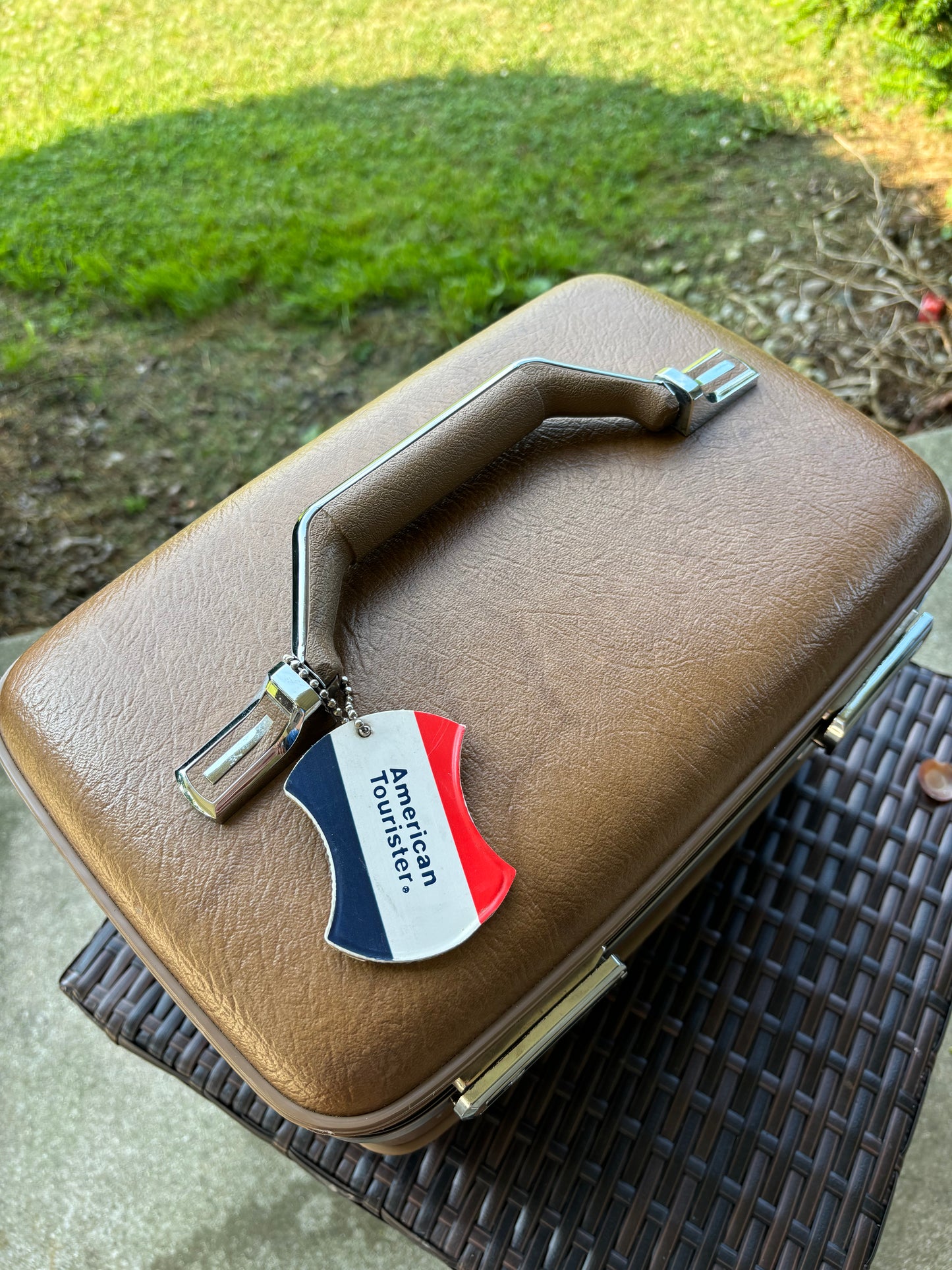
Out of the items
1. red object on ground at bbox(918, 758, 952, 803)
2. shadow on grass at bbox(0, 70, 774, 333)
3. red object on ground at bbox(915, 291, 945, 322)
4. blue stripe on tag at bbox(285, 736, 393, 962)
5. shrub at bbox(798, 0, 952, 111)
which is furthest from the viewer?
shadow on grass at bbox(0, 70, 774, 333)

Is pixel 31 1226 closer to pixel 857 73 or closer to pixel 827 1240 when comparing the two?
pixel 827 1240

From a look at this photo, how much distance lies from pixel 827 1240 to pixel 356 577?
0.71m

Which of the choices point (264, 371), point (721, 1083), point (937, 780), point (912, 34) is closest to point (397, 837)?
point (721, 1083)

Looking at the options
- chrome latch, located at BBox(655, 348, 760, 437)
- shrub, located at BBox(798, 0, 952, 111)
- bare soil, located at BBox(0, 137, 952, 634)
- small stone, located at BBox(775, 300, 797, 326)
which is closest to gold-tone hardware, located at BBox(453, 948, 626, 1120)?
chrome latch, located at BBox(655, 348, 760, 437)

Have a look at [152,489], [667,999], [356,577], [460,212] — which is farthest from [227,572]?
[460,212]

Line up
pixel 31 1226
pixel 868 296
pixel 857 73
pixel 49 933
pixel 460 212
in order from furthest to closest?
pixel 857 73 → pixel 460 212 → pixel 868 296 → pixel 49 933 → pixel 31 1226

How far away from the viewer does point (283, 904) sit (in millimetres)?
595

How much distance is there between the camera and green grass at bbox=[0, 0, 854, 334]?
1.92m

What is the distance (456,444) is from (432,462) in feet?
0.09

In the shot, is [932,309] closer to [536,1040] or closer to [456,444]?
[456,444]

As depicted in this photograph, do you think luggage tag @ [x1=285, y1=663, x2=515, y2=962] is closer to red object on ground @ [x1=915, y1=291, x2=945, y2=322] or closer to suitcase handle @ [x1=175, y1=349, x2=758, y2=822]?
suitcase handle @ [x1=175, y1=349, x2=758, y2=822]

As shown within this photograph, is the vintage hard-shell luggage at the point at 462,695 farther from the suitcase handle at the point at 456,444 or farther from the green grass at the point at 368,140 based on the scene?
the green grass at the point at 368,140

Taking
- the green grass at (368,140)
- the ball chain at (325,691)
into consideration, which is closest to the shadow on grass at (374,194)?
the green grass at (368,140)

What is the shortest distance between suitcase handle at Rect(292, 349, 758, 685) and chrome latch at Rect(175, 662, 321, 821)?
0.02 m
